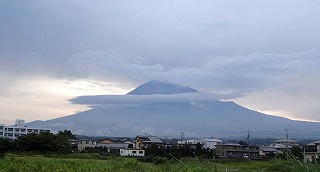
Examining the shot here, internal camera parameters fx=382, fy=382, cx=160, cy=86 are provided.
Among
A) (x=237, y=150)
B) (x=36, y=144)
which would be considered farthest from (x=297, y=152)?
(x=237, y=150)

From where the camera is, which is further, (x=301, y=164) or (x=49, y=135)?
(x=49, y=135)

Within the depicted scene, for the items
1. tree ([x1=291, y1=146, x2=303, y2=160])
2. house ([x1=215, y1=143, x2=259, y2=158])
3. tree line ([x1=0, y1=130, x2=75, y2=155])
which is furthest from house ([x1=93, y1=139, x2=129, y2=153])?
tree ([x1=291, y1=146, x2=303, y2=160])

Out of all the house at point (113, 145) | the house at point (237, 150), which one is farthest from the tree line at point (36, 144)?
the house at point (237, 150)

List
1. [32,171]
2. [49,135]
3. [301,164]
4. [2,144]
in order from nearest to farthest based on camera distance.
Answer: [301,164]
[32,171]
[2,144]
[49,135]

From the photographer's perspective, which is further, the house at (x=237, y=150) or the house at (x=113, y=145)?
the house at (x=113, y=145)

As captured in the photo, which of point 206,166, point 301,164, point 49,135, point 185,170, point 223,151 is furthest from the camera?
point 223,151

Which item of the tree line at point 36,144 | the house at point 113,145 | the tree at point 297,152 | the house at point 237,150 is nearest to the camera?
the tree at point 297,152

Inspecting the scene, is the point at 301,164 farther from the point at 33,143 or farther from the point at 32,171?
the point at 33,143

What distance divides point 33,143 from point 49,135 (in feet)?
Answer: 4.79

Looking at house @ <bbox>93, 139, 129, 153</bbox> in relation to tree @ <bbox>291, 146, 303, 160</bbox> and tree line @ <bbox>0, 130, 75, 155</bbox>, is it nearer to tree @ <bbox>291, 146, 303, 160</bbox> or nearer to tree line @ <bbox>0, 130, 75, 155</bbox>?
tree line @ <bbox>0, 130, 75, 155</bbox>

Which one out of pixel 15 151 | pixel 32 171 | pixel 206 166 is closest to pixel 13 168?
pixel 32 171

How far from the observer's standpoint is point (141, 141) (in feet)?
155

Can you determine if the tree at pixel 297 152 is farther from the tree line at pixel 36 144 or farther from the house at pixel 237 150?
the house at pixel 237 150

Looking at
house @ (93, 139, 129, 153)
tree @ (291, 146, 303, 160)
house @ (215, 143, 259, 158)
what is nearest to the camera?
tree @ (291, 146, 303, 160)
